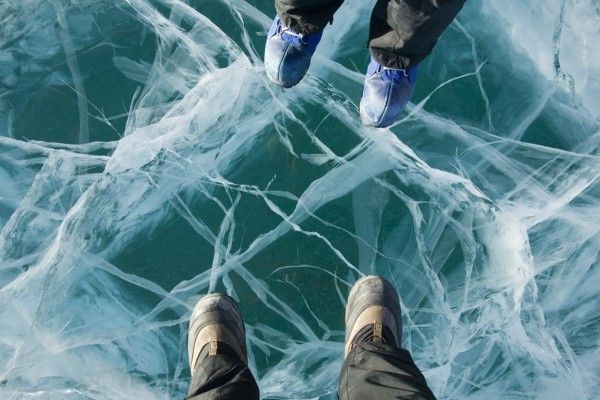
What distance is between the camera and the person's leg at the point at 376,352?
4.33 ft

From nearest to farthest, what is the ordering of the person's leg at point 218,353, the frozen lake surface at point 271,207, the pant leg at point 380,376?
the pant leg at point 380,376 → the person's leg at point 218,353 → the frozen lake surface at point 271,207

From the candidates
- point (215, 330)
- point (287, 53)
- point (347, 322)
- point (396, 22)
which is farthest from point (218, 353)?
point (396, 22)

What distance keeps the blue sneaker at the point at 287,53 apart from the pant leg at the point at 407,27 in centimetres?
Answer: 19

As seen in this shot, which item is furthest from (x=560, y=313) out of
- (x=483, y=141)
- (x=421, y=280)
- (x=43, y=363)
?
(x=43, y=363)

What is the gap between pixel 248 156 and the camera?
1.77 meters

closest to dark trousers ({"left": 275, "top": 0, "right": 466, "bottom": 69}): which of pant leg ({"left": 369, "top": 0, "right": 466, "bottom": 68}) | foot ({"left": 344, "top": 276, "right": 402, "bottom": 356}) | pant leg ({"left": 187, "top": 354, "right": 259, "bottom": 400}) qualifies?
pant leg ({"left": 369, "top": 0, "right": 466, "bottom": 68})

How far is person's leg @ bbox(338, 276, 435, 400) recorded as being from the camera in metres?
1.32

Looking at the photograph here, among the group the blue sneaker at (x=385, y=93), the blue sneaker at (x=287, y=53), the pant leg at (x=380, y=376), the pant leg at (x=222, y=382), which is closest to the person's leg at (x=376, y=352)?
the pant leg at (x=380, y=376)

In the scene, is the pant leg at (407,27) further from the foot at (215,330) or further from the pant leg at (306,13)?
the foot at (215,330)

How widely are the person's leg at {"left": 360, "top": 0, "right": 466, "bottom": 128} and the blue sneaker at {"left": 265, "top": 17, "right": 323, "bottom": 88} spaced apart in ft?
0.58

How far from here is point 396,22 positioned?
53.8 inches

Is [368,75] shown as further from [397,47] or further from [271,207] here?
[271,207]

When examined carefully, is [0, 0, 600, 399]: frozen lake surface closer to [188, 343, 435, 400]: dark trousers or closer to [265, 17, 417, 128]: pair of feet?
[265, 17, 417, 128]: pair of feet

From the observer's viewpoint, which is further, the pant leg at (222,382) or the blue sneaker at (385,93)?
the blue sneaker at (385,93)
